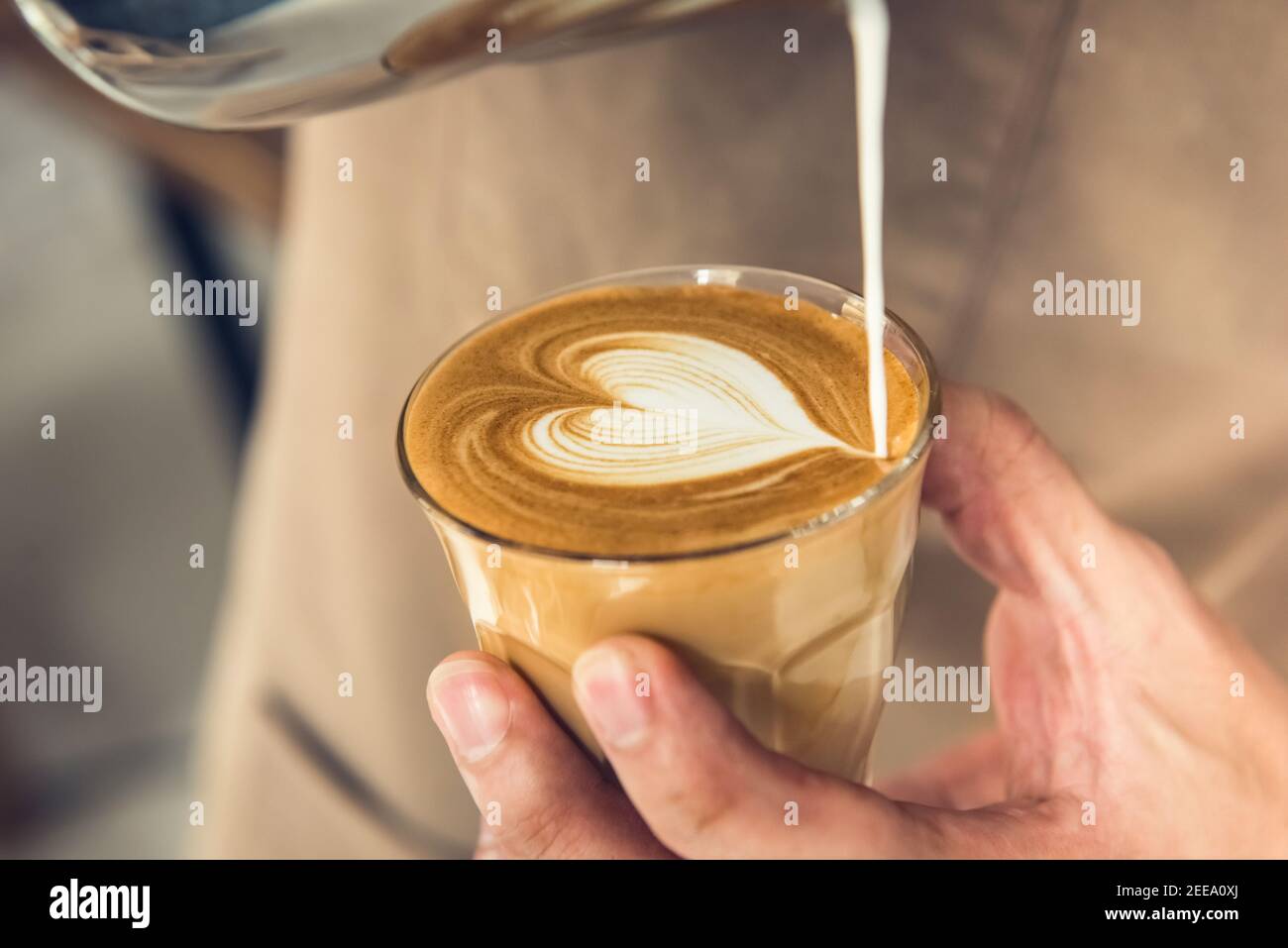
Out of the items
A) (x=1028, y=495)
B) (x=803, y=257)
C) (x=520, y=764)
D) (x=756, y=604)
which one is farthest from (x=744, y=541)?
(x=803, y=257)

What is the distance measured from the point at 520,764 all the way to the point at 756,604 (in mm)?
118

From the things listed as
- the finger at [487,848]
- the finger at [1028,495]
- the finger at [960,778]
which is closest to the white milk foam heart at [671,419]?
the finger at [1028,495]

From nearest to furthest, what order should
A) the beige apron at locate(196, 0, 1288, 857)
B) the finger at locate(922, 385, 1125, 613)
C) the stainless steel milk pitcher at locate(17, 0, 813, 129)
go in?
the stainless steel milk pitcher at locate(17, 0, 813, 129)
the finger at locate(922, 385, 1125, 613)
the beige apron at locate(196, 0, 1288, 857)

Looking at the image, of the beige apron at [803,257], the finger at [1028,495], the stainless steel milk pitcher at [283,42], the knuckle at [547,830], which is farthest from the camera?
the beige apron at [803,257]

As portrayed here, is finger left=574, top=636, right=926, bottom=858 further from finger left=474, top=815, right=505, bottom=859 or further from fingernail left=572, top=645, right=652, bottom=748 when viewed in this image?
finger left=474, top=815, right=505, bottom=859

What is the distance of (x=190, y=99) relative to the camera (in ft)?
1.41

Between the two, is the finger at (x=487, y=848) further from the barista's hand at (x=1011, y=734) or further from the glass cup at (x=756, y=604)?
the glass cup at (x=756, y=604)

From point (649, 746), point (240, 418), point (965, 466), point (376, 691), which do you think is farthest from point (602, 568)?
point (240, 418)

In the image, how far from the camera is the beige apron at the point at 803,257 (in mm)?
733

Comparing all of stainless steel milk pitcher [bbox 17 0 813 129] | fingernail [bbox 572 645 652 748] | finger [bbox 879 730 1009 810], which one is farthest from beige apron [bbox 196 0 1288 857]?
fingernail [bbox 572 645 652 748]

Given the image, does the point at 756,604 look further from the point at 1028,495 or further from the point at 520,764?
the point at 1028,495

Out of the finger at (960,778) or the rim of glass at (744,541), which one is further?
the finger at (960,778)

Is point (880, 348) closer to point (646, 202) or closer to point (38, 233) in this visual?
point (646, 202)

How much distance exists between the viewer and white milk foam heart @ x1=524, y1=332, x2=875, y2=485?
52 cm
